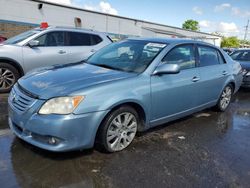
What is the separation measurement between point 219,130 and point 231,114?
132 centimetres

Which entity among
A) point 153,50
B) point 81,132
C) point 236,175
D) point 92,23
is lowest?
point 236,175

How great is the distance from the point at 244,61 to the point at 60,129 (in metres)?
8.16

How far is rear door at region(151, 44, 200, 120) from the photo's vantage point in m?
3.90

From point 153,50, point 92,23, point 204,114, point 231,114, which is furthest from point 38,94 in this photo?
point 92,23

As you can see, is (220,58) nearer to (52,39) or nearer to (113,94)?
(113,94)

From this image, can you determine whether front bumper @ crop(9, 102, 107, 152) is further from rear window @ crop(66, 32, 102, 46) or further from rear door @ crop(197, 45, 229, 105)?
rear window @ crop(66, 32, 102, 46)

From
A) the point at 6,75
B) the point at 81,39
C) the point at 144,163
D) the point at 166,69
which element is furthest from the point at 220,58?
the point at 6,75

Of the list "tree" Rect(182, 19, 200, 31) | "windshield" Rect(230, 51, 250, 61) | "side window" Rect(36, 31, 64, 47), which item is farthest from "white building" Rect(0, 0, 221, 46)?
"tree" Rect(182, 19, 200, 31)

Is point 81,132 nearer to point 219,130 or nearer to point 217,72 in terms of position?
point 219,130

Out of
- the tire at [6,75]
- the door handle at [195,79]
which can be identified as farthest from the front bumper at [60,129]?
the tire at [6,75]

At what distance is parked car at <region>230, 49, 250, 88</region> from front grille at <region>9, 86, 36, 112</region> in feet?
23.7

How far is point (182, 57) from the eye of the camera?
14.8ft

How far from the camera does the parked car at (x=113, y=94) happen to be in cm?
304

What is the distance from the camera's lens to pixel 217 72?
5246mm
